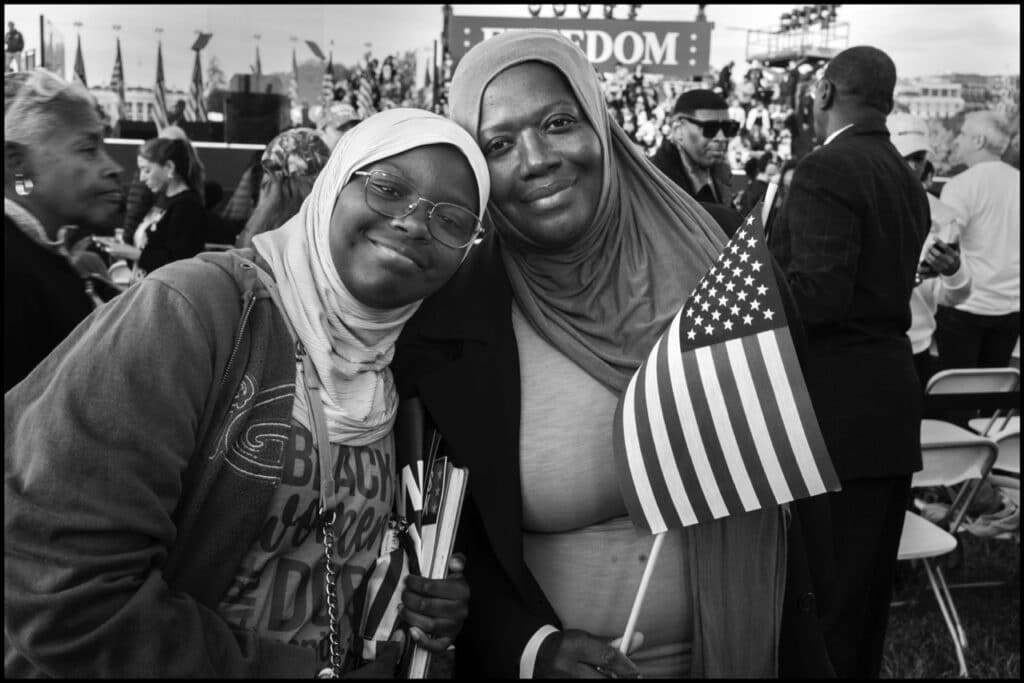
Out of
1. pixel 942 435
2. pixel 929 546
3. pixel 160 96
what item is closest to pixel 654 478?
pixel 929 546

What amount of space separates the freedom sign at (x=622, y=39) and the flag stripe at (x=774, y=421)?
22.0 feet

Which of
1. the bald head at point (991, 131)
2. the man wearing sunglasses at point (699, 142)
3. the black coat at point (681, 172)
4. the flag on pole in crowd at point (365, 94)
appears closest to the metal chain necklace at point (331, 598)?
the black coat at point (681, 172)

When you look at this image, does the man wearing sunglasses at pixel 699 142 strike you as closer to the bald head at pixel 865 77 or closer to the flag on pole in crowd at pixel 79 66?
the bald head at pixel 865 77

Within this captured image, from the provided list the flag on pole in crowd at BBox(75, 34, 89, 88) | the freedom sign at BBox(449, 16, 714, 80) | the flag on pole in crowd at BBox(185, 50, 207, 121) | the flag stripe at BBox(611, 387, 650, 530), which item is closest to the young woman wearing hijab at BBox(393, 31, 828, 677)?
the flag stripe at BBox(611, 387, 650, 530)

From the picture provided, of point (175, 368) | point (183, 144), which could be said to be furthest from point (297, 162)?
point (175, 368)

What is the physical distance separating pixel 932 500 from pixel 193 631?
536 cm

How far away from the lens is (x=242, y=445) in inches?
60.2

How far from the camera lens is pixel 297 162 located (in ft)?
15.1

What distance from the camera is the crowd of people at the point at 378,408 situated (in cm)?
A: 139

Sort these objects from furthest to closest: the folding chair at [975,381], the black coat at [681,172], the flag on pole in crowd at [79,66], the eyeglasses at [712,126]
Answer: the flag on pole in crowd at [79,66] → the eyeglasses at [712,126] → the black coat at [681,172] → the folding chair at [975,381]

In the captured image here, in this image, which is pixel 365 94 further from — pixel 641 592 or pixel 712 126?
pixel 641 592

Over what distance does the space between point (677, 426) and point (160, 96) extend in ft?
54.8

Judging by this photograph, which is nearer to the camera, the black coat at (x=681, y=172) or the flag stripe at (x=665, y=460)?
the flag stripe at (x=665, y=460)

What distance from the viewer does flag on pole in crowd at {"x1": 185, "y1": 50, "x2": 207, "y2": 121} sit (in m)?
16.3
